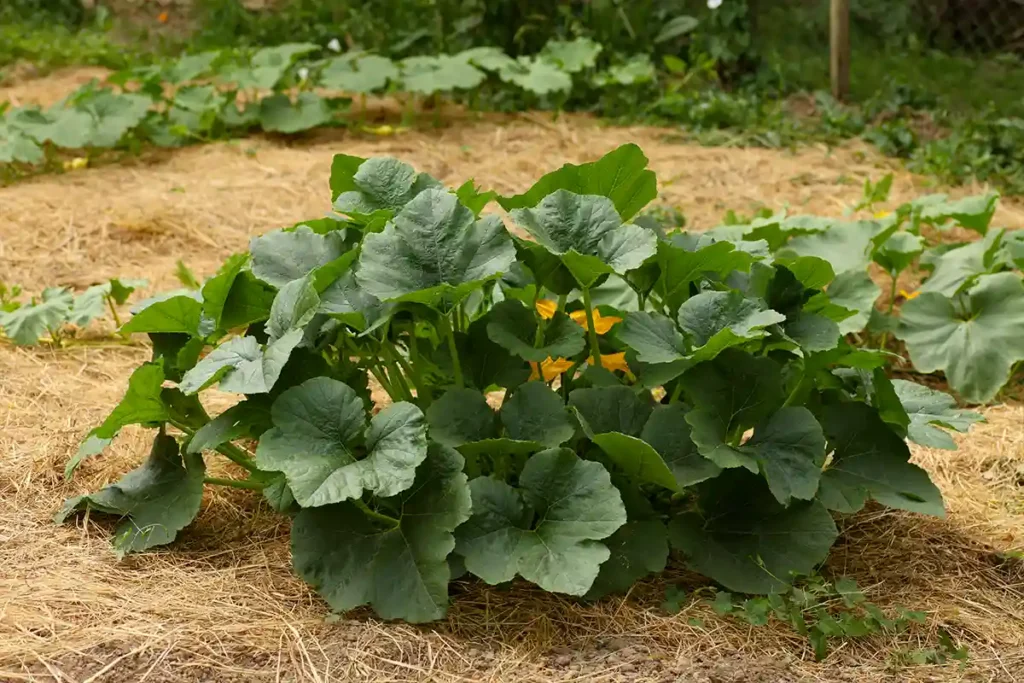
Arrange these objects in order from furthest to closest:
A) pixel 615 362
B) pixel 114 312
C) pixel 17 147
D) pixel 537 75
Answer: pixel 537 75 < pixel 17 147 < pixel 114 312 < pixel 615 362

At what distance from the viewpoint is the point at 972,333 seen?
10.3 feet

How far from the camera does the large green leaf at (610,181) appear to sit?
2.15 metres

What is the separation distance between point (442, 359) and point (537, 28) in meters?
4.38

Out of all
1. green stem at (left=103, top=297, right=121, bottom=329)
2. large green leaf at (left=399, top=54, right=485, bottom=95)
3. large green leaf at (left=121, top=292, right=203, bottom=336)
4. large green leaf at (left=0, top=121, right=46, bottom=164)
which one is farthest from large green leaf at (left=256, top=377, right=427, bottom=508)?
large green leaf at (left=399, top=54, right=485, bottom=95)

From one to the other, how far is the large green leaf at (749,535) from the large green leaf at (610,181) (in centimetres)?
59

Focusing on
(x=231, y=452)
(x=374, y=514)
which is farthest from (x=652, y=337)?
(x=231, y=452)

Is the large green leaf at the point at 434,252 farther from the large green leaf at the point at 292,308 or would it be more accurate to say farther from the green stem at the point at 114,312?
the green stem at the point at 114,312

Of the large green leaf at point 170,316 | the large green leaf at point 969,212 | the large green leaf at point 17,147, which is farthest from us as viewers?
the large green leaf at point 17,147

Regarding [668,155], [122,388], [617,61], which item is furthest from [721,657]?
[617,61]

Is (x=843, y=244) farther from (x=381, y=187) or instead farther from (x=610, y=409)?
(x=381, y=187)

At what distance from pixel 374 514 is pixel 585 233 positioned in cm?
65

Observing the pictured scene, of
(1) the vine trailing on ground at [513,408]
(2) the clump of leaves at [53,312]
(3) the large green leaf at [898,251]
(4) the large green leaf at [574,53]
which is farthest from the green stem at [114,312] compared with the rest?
(4) the large green leaf at [574,53]

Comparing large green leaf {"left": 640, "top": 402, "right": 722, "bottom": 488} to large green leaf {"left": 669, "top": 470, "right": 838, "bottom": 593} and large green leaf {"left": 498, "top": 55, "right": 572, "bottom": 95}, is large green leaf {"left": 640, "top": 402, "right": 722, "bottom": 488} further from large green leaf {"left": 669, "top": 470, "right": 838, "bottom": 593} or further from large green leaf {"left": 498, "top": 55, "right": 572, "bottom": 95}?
large green leaf {"left": 498, "top": 55, "right": 572, "bottom": 95}

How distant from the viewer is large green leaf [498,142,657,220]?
2.15m
